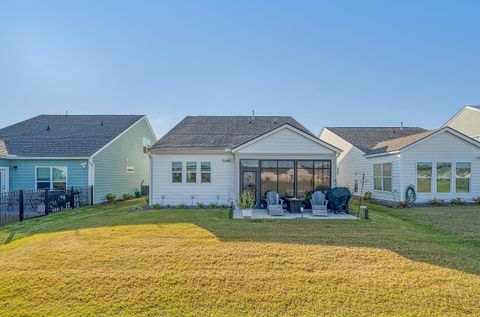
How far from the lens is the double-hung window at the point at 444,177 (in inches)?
656

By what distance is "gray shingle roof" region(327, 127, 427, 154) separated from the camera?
23.2 metres

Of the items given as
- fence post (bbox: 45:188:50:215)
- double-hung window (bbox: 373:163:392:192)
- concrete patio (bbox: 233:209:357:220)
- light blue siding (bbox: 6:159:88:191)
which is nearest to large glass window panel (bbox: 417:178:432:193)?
double-hung window (bbox: 373:163:392:192)

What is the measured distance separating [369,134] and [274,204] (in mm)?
15854

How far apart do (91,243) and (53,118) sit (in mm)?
19417

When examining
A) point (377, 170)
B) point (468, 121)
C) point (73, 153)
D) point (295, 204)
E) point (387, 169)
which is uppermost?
point (468, 121)

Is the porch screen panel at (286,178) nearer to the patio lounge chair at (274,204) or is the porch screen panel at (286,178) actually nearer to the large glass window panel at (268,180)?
the large glass window panel at (268,180)

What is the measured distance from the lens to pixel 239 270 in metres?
6.36

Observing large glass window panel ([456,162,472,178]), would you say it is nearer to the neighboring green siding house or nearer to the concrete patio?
the concrete patio

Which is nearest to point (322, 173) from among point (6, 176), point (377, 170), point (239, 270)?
point (377, 170)

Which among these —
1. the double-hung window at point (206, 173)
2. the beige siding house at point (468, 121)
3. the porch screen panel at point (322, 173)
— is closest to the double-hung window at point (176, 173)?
the double-hung window at point (206, 173)

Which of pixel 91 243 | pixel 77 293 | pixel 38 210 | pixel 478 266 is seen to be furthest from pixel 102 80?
pixel 478 266

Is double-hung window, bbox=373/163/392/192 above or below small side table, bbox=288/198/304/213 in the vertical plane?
above

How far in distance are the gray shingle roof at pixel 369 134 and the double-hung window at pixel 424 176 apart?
5372 mm

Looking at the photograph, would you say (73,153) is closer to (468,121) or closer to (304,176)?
(304,176)
